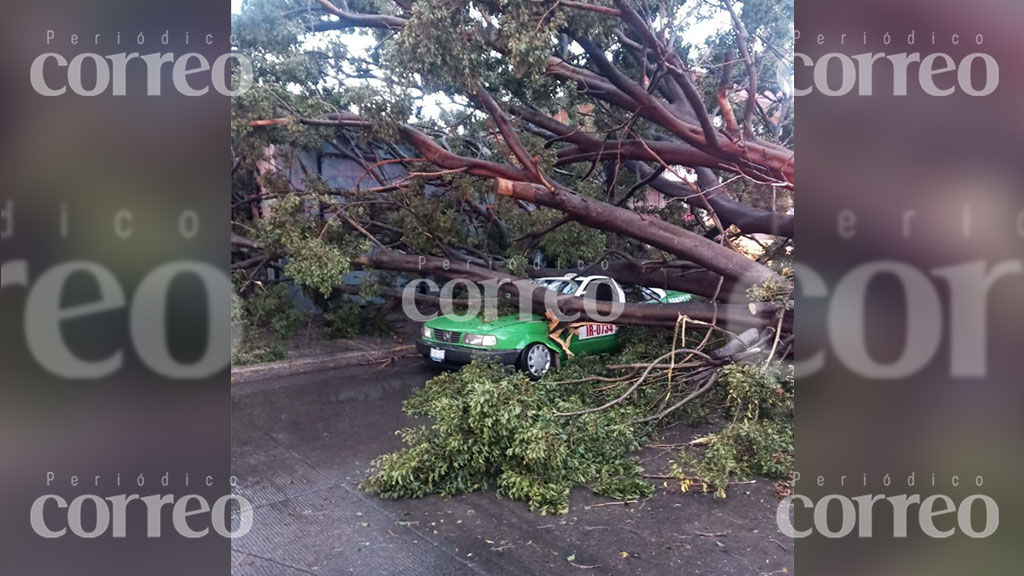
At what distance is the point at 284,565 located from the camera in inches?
144

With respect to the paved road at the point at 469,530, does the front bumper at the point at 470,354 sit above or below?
above

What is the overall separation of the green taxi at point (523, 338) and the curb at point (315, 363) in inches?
49.1

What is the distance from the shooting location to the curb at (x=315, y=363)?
8.45m

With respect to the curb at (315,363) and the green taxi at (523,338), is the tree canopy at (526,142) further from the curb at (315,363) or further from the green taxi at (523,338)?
the curb at (315,363)

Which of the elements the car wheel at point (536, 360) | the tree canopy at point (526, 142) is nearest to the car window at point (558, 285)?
the tree canopy at point (526, 142)

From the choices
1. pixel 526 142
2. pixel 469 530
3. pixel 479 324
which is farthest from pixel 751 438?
pixel 526 142

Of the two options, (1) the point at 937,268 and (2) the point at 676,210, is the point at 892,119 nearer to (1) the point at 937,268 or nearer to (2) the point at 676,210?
(1) the point at 937,268

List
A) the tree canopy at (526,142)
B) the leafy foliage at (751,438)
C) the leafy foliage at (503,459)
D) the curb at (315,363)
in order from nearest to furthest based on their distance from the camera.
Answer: the leafy foliage at (503,459)
the leafy foliage at (751,438)
the tree canopy at (526,142)
the curb at (315,363)

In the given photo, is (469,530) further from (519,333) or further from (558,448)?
(519,333)

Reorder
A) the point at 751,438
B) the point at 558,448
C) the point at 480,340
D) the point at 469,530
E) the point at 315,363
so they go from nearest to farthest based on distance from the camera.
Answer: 1. the point at 469,530
2. the point at 558,448
3. the point at 751,438
4. the point at 480,340
5. the point at 315,363

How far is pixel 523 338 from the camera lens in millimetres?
8164

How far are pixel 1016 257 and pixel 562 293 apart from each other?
7.12 metres

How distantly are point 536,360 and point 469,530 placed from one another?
14.0 feet

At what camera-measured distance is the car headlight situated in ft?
26.3
